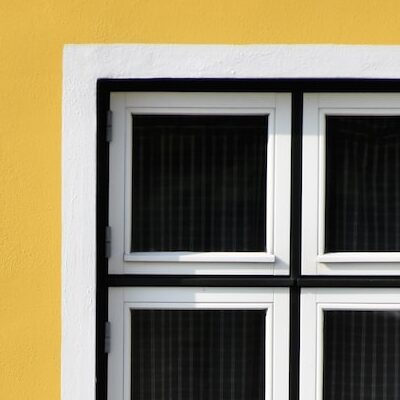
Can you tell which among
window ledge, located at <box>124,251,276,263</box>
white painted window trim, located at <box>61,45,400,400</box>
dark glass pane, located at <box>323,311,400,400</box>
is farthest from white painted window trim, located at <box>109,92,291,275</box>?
dark glass pane, located at <box>323,311,400,400</box>

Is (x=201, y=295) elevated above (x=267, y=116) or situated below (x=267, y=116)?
below

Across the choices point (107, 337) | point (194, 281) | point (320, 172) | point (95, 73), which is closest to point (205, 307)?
point (194, 281)

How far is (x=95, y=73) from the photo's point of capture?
316 centimetres

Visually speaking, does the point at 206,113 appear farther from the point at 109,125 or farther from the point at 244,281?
the point at 244,281

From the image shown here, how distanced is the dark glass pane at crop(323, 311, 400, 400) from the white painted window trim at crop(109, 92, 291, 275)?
31cm

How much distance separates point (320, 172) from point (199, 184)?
0.47m

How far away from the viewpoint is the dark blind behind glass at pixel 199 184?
3.30 m

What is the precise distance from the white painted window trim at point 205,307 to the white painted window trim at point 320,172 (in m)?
0.20

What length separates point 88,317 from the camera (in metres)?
3.16

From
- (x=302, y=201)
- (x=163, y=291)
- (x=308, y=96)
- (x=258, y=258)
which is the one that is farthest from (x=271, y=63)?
(x=163, y=291)

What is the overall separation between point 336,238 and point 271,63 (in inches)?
28.5

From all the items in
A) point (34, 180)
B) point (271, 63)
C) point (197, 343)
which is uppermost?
point (271, 63)

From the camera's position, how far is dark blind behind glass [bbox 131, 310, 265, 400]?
3295mm

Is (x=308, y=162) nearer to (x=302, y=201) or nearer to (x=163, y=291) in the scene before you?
(x=302, y=201)
